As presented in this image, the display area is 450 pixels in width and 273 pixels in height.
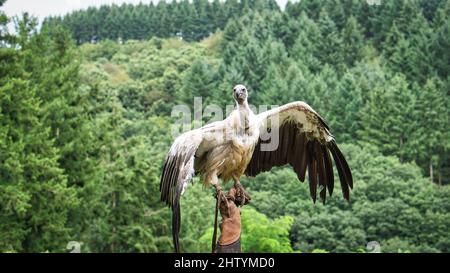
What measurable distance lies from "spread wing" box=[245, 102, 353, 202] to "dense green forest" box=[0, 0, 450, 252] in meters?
20.8

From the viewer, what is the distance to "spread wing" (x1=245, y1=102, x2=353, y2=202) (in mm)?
11062

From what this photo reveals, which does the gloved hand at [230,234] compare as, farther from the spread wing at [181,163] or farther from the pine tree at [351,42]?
the pine tree at [351,42]

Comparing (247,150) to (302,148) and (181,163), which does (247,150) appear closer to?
(181,163)

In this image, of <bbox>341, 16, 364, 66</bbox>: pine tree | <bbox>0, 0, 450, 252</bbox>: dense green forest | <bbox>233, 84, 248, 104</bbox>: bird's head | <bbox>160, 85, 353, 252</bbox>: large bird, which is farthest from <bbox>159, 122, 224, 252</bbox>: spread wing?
<bbox>341, 16, 364, 66</bbox>: pine tree

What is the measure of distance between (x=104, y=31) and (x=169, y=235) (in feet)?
318

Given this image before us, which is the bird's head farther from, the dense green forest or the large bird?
the dense green forest

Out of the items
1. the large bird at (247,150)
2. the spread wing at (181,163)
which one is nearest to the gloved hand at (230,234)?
the large bird at (247,150)

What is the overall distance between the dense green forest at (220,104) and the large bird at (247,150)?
68.3ft

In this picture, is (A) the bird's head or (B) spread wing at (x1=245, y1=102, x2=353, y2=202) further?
(B) spread wing at (x1=245, y1=102, x2=353, y2=202)

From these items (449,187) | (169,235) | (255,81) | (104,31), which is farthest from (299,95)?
(104,31)

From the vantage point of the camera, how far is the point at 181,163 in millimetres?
10109

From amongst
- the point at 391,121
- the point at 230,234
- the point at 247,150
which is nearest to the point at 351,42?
the point at 391,121

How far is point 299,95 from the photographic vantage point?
79.6 metres
